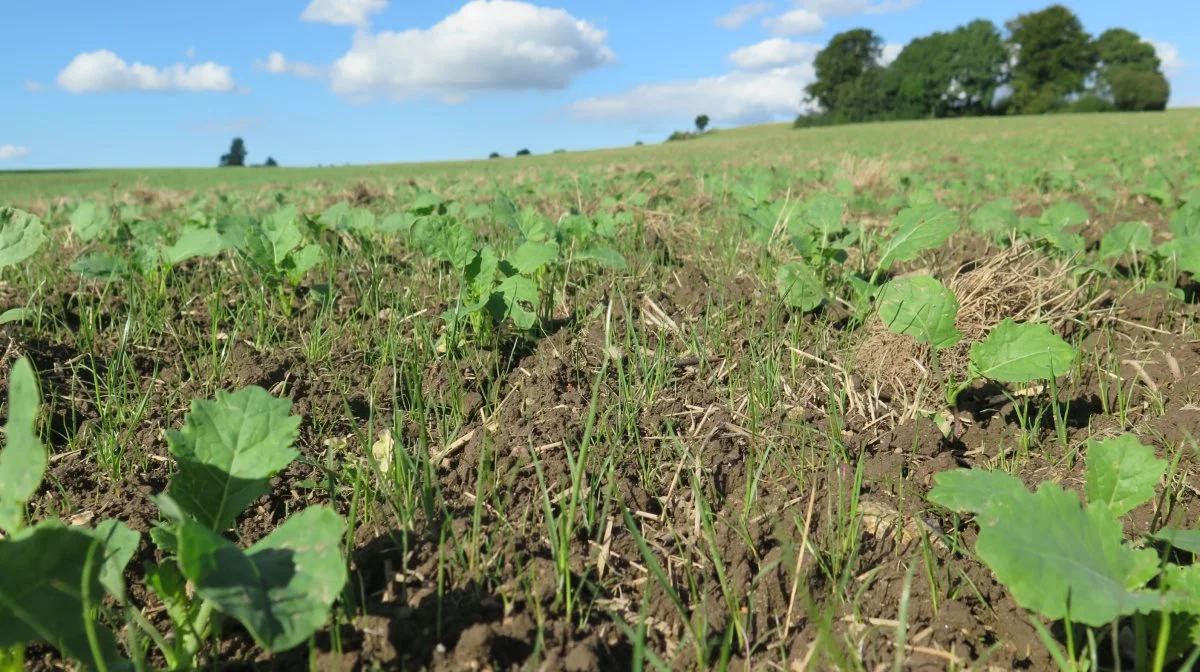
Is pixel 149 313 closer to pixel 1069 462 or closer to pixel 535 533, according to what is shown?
pixel 535 533

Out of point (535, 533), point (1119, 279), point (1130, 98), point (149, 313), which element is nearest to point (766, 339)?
point (535, 533)

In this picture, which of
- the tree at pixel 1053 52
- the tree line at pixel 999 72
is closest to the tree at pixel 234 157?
the tree line at pixel 999 72

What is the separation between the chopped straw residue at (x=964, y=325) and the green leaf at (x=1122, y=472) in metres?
0.46

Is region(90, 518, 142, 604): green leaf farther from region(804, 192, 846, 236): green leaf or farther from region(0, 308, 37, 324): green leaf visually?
region(804, 192, 846, 236): green leaf

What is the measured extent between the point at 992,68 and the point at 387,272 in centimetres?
7289

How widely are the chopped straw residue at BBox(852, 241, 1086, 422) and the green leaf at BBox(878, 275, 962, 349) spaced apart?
8 centimetres

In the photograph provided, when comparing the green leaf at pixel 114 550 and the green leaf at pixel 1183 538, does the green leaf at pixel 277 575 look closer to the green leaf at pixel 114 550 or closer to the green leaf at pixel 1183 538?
the green leaf at pixel 114 550

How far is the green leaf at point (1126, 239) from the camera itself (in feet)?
9.16

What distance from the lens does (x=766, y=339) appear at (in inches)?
90.0

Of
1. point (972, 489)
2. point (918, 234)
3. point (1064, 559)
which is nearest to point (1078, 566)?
point (1064, 559)

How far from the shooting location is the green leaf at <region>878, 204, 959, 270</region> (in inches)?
98.3

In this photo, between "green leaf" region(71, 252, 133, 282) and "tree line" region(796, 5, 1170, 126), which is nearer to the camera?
"green leaf" region(71, 252, 133, 282)

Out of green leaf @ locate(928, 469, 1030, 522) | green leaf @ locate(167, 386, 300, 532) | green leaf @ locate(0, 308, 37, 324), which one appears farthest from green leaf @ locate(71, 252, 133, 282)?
green leaf @ locate(928, 469, 1030, 522)

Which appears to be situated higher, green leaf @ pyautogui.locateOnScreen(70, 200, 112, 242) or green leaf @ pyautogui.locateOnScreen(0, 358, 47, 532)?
green leaf @ pyautogui.locateOnScreen(70, 200, 112, 242)
